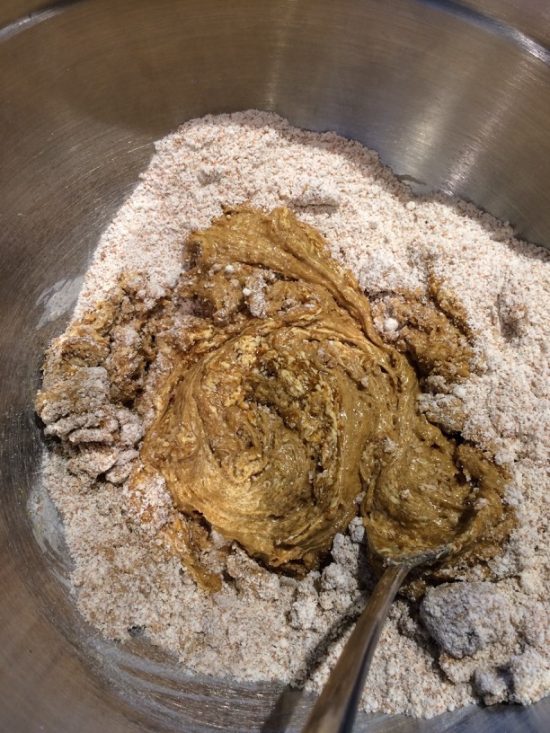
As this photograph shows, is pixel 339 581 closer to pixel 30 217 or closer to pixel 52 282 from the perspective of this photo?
pixel 52 282

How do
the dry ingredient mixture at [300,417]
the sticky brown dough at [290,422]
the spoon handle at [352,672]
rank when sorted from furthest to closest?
the sticky brown dough at [290,422]
the dry ingredient mixture at [300,417]
the spoon handle at [352,672]

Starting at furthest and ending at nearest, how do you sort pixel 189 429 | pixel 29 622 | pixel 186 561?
1. pixel 189 429
2. pixel 186 561
3. pixel 29 622

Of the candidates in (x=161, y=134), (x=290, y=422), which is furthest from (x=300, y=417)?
(x=161, y=134)

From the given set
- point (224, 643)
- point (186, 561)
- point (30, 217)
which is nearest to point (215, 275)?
point (30, 217)

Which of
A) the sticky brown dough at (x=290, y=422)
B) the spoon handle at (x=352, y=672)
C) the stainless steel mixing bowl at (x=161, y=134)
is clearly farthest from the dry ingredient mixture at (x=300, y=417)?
the spoon handle at (x=352, y=672)

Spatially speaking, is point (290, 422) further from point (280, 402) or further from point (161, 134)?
point (161, 134)

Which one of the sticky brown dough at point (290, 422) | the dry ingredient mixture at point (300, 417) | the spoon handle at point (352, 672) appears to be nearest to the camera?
the spoon handle at point (352, 672)

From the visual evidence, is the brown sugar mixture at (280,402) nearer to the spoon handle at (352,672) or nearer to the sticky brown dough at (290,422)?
the sticky brown dough at (290,422)
